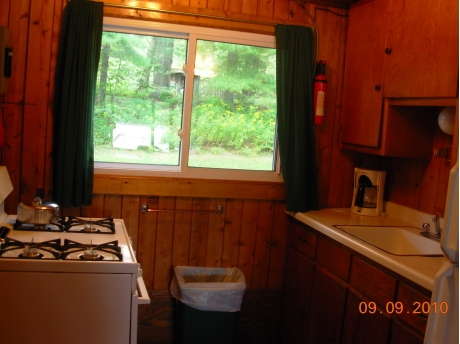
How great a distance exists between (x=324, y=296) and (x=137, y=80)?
5.34ft

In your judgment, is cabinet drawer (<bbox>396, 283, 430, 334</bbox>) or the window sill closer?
cabinet drawer (<bbox>396, 283, 430, 334</bbox>)

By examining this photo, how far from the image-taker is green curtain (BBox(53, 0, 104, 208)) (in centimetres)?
Result: 304

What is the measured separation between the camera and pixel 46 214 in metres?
2.63

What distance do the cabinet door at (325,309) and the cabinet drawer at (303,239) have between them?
0.15m

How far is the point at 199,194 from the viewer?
340cm

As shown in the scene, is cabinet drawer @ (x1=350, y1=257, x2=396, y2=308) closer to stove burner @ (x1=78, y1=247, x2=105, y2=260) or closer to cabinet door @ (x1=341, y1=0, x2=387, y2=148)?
cabinet door @ (x1=341, y1=0, x2=387, y2=148)

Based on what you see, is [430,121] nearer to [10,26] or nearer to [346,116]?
[346,116]

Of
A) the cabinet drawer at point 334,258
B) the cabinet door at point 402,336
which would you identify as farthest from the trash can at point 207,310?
the cabinet door at point 402,336

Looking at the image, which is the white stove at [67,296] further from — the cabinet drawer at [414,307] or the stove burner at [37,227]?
the cabinet drawer at [414,307]

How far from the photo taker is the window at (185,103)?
327cm

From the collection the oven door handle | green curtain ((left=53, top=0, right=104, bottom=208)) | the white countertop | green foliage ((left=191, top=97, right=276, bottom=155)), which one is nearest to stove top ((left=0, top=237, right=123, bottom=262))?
the oven door handle

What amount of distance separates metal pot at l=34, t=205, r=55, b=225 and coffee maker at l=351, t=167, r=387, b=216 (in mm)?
1829

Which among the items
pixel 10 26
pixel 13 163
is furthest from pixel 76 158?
pixel 10 26

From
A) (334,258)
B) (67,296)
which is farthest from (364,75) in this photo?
(67,296)
